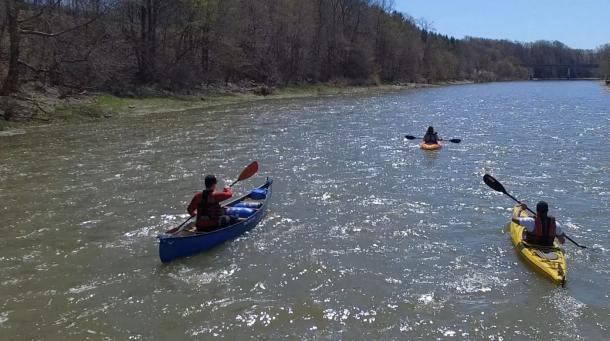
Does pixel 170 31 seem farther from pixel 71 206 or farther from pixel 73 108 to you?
pixel 71 206

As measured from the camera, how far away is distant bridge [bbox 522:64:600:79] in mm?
175312

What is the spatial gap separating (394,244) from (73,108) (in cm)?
2535

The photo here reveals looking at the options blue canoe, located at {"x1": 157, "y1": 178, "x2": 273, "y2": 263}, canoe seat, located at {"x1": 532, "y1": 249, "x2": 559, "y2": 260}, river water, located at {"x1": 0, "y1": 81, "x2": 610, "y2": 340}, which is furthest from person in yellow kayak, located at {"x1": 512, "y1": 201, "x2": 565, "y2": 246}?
blue canoe, located at {"x1": 157, "y1": 178, "x2": 273, "y2": 263}

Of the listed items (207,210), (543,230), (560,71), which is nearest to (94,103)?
(207,210)

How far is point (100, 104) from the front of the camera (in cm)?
3350

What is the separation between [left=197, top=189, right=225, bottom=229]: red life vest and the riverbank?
17.8 meters

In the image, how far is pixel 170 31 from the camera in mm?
48656

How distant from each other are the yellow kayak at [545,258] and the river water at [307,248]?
199mm

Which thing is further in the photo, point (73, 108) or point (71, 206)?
point (73, 108)

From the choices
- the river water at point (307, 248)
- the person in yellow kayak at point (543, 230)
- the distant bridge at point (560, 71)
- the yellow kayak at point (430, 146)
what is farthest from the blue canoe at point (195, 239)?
the distant bridge at point (560, 71)

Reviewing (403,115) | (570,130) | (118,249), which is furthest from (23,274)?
(403,115)

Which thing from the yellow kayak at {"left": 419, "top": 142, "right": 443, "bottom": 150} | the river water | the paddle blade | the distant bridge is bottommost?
the river water

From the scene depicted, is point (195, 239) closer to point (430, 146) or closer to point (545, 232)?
point (545, 232)

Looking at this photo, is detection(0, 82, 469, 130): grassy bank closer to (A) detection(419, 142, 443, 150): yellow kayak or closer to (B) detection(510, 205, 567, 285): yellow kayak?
(A) detection(419, 142, 443, 150): yellow kayak
